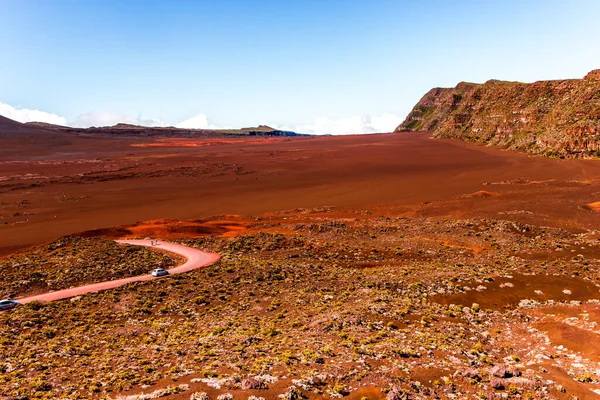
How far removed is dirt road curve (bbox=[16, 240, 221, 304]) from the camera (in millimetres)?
29328

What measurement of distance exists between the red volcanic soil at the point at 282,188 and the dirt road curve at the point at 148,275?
19.7 m

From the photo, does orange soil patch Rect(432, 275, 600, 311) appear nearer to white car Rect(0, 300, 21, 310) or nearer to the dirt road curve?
the dirt road curve

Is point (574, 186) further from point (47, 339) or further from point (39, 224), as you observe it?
point (39, 224)

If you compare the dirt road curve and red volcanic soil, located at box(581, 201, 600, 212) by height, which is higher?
red volcanic soil, located at box(581, 201, 600, 212)

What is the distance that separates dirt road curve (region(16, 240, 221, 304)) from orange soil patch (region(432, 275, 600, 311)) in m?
24.0

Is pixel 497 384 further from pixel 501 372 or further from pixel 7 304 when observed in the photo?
pixel 7 304

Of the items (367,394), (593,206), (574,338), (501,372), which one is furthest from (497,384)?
(593,206)

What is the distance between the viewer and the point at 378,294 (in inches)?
1082

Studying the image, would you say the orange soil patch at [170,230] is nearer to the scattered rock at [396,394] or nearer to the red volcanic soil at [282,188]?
the red volcanic soil at [282,188]

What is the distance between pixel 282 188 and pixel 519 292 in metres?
64.4

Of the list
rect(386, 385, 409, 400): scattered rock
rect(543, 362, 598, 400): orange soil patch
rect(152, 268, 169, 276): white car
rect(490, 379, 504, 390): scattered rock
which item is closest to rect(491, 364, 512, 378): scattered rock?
rect(490, 379, 504, 390): scattered rock

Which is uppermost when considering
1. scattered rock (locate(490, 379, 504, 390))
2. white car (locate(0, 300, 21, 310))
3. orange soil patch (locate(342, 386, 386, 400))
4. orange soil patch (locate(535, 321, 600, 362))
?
orange soil patch (locate(342, 386, 386, 400))

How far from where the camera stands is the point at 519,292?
26.6 meters

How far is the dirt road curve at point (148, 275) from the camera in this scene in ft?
96.2
